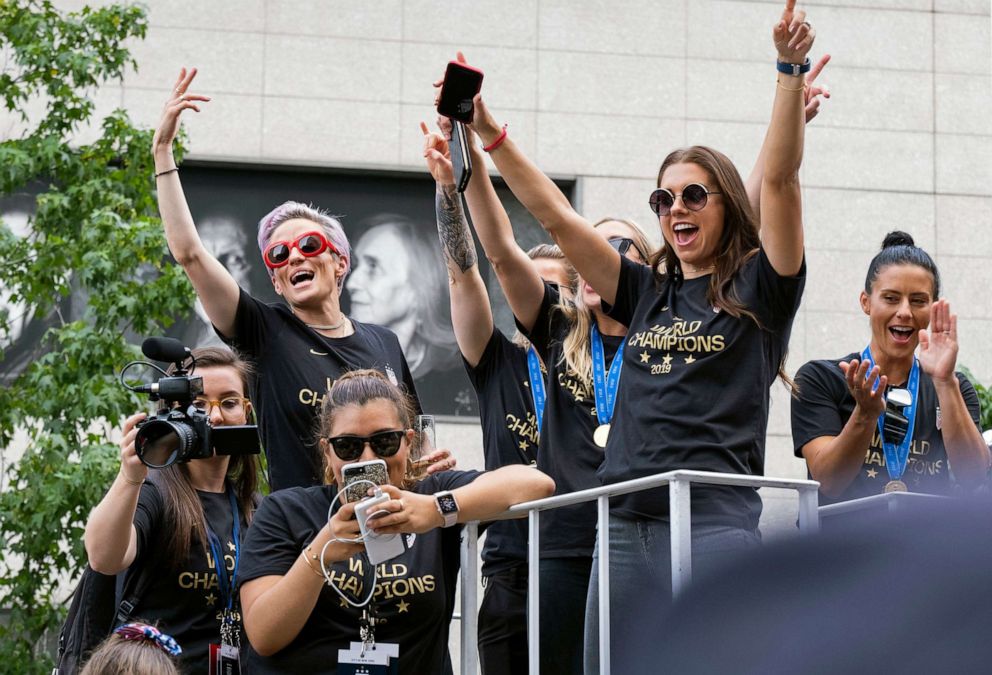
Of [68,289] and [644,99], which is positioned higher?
[644,99]

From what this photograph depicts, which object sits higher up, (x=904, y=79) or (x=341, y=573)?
(x=904, y=79)

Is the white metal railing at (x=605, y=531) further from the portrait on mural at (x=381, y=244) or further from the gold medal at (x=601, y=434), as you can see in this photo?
the portrait on mural at (x=381, y=244)

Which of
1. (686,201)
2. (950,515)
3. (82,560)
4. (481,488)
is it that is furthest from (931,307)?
(82,560)

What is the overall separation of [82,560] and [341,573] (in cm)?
453

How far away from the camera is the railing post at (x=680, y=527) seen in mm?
3293

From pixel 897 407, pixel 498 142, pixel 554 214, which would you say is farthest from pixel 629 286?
pixel 897 407

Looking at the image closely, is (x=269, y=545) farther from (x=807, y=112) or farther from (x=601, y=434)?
(x=807, y=112)

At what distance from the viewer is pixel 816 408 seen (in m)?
4.93

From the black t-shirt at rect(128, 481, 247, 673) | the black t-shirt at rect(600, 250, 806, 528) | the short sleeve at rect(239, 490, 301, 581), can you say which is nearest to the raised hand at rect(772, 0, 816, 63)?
the black t-shirt at rect(600, 250, 806, 528)

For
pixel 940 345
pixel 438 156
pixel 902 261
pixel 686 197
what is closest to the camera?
pixel 686 197

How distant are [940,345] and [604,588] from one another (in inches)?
71.2

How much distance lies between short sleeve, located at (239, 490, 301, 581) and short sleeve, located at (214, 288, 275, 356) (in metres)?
0.83

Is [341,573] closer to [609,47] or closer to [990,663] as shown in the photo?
[990,663]

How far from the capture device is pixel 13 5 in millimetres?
8547
